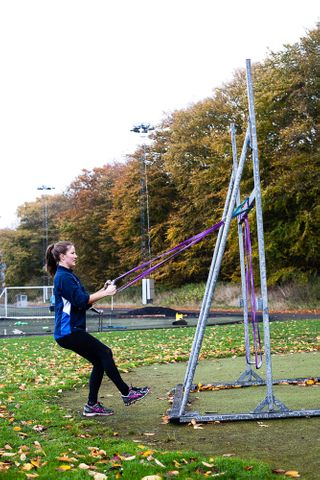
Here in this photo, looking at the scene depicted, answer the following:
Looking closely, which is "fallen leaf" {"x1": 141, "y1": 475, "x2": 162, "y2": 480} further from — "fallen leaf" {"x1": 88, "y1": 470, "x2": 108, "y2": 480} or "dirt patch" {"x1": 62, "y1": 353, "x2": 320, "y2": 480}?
"dirt patch" {"x1": 62, "y1": 353, "x2": 320, "y2": 480}

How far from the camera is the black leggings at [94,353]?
7125 mm

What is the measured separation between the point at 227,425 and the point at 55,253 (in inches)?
92.4

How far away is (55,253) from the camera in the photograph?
287 inches

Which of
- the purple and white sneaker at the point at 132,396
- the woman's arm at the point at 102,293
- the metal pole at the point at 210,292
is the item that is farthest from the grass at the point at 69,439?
the woman's arm at the point at 102,293

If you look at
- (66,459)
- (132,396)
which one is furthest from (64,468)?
(132,396)

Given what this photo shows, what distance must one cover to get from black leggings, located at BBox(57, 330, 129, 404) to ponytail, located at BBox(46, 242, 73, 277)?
2.51ft

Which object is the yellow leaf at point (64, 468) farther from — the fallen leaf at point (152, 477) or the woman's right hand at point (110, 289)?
the woman's right hand at point (110, 289)

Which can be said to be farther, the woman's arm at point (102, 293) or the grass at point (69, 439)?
the woman's arm at point (102, 293)

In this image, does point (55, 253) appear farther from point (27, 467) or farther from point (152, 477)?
point (152, 477)

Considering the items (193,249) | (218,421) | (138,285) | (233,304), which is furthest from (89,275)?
(218,421)

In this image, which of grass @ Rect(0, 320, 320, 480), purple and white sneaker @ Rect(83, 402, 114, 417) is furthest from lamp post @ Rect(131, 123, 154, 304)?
purple and white sneaker @ Rect(83, 402, 114, 417)

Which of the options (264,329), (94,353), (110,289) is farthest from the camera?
(94,353)

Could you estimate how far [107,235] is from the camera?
61531 millimetres

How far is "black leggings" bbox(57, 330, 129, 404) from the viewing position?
7125 mm
